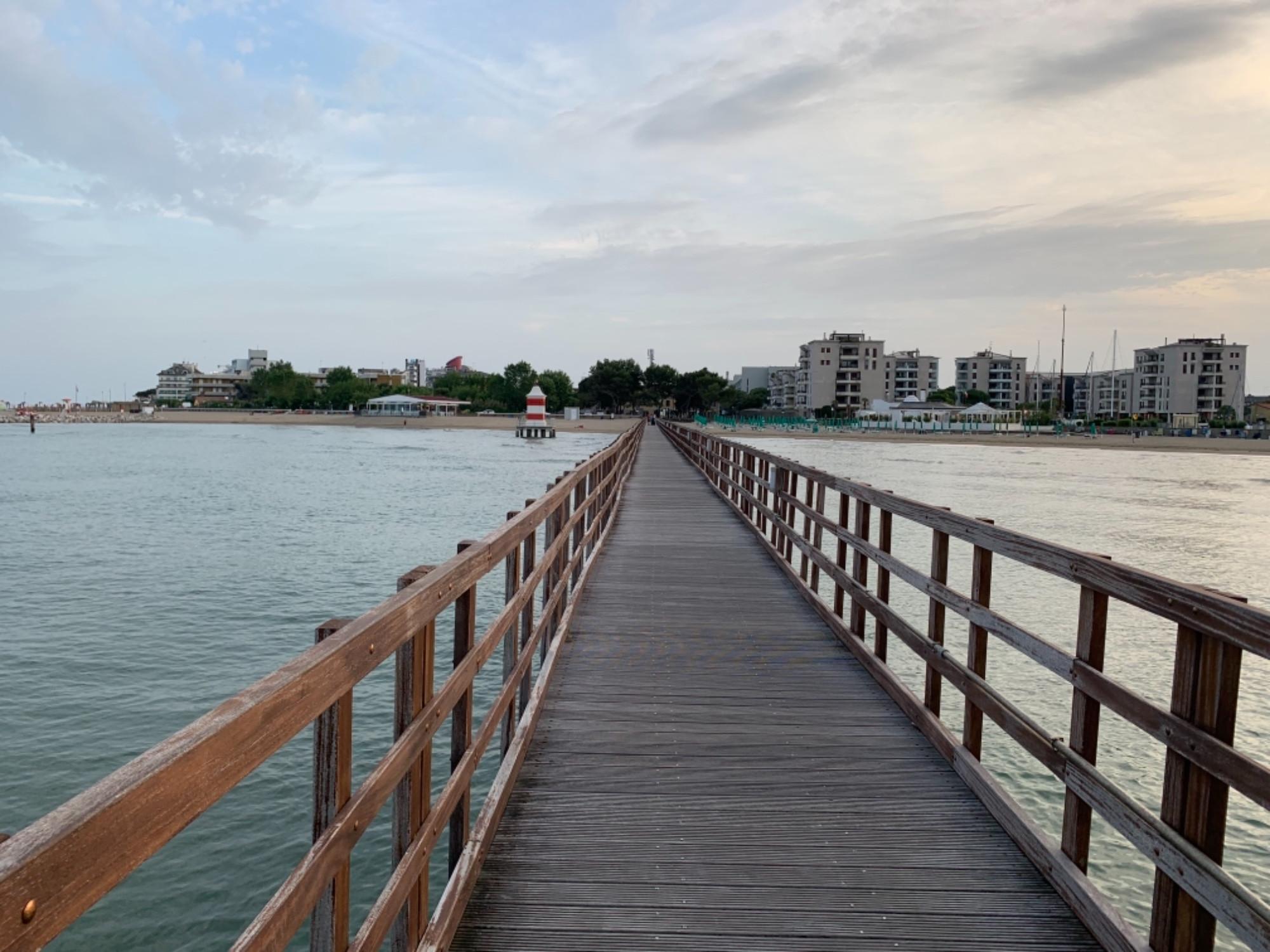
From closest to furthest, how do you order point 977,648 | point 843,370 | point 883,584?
point 977,648 < point 883,584 < point 843,370

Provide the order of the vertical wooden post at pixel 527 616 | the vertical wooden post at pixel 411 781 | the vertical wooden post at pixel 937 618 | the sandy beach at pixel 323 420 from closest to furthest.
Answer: the vertical wooden post at pixel 411 781
the vertical wooden post at pixel 527 616
the vertical wooden post at pixel 937 618
the sandy beach at pixel 323 420

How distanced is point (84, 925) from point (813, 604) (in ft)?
17.4

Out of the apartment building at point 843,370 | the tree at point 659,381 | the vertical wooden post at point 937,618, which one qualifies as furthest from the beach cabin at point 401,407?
the vertical wooden post at point 937,618

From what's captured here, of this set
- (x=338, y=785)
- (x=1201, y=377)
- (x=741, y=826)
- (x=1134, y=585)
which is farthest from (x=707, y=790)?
(x=1201, y=377)

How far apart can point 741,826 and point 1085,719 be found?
1.30m

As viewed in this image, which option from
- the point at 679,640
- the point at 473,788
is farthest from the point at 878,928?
the point at 473,788

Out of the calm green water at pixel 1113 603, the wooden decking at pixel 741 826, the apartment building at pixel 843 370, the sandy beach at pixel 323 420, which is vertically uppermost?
the apartment building at pixel 843 370

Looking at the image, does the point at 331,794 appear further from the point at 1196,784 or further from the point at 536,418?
the point at 536,418

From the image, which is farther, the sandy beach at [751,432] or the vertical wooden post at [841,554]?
the sandy beach at [751,432]

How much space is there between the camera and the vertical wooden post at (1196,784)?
7.81 feet

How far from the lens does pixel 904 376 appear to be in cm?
15488

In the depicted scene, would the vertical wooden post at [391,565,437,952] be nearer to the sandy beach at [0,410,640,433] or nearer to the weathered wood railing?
the weathered wood railing

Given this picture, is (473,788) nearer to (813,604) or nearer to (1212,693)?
(813,604)

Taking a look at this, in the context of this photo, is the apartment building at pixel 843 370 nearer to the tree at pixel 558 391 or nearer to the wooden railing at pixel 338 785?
the tree at pixel 558 391
